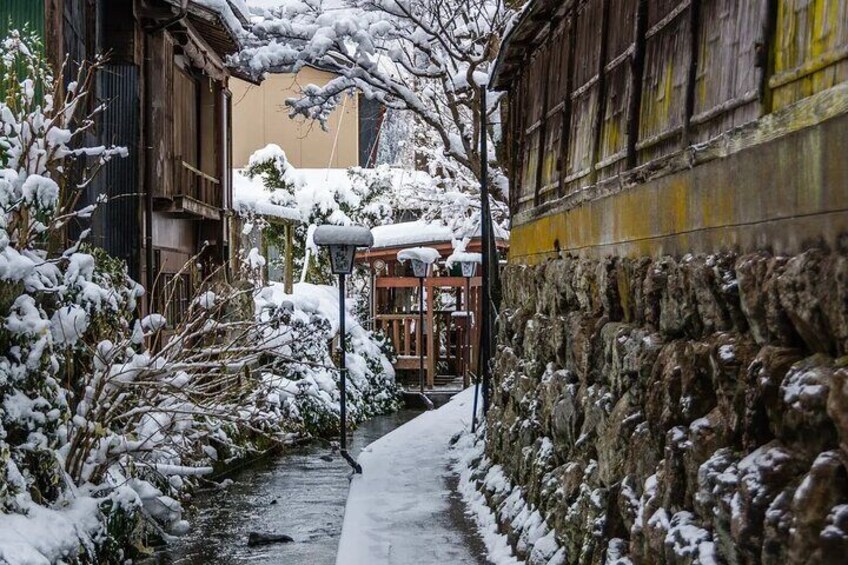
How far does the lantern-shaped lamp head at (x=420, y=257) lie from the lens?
29.0 metres

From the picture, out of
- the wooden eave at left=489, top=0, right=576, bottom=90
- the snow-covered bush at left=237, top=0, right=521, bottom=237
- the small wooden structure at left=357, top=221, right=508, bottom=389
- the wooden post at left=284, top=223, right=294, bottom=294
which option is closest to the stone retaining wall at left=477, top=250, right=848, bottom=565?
the wooden eave at left=489, top=0, right=576, bottom=90

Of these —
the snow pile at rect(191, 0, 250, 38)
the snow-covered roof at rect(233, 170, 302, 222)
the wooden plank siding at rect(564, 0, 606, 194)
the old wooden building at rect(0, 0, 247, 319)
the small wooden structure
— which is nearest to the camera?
the wooden plank siding at rect(564, 0, 606, 194)

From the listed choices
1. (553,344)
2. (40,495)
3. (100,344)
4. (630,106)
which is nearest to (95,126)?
(100,344)

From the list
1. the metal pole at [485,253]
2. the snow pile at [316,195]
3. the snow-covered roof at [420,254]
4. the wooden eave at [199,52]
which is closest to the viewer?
the metal pole at [485,253]

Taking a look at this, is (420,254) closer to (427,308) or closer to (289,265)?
(427,308)

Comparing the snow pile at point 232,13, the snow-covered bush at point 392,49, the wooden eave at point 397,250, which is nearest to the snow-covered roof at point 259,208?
the wooden eave at point 397,250

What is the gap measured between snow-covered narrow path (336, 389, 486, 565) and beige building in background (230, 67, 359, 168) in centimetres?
2269

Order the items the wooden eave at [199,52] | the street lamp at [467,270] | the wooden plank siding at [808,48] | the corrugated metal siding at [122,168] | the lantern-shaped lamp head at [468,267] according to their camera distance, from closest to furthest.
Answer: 1. the wooden plank siding at [808,48]
2. the corrugated metal siding at [122,168]
3. the wooden eave at [199,52]
4. the street lamp at [467,270]
5. the lantern-shaped lamp head at [468,267]

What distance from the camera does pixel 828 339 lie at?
3930mm

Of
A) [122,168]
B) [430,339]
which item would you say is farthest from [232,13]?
[430,339]

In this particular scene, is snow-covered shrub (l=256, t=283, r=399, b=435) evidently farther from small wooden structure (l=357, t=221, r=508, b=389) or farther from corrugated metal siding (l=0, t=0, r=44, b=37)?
corrugated metal siding (l=0, t=0, r=44, b=37)

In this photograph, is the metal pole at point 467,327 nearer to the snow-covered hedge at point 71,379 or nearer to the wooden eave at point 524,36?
the wooden eave at point 524,36

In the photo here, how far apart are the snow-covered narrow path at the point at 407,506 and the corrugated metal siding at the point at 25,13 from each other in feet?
22.8

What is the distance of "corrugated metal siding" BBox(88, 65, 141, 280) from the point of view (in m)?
16.2
